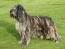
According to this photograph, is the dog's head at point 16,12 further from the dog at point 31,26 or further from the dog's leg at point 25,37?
the dog's leg at point 25,37

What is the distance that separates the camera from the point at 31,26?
1065cm

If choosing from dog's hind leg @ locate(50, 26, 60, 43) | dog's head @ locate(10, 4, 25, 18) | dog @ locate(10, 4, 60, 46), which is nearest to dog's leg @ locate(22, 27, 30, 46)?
dog @ locate(10, 4, 60, 46)

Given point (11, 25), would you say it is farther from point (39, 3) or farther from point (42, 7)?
point (39, 3)

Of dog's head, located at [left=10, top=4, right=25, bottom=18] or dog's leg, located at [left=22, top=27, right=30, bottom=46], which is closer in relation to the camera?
dog's head, located at [left=10, top=4, right=25, bottom=18]

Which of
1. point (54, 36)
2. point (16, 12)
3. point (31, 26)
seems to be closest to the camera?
point (16, 12)

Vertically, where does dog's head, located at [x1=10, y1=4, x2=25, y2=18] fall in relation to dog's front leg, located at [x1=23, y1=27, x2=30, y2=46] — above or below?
above

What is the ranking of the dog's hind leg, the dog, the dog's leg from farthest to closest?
the dog's hind leg
the dog's leg
the dog

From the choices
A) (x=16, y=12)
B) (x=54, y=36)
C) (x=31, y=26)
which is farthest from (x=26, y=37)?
(x=54, y=36)

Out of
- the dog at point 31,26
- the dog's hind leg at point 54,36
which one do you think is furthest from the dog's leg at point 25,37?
the dog's hind leg at point 54,36

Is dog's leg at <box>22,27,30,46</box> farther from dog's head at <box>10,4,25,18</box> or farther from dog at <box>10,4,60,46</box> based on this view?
dog's head at <box>10,4,25,18</box>

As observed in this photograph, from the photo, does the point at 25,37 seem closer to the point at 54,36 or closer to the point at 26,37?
the point at 26,37

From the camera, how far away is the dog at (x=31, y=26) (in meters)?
10.2

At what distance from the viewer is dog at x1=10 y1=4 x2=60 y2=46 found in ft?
33.4

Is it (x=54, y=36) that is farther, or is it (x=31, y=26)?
(x=54, y=36)
